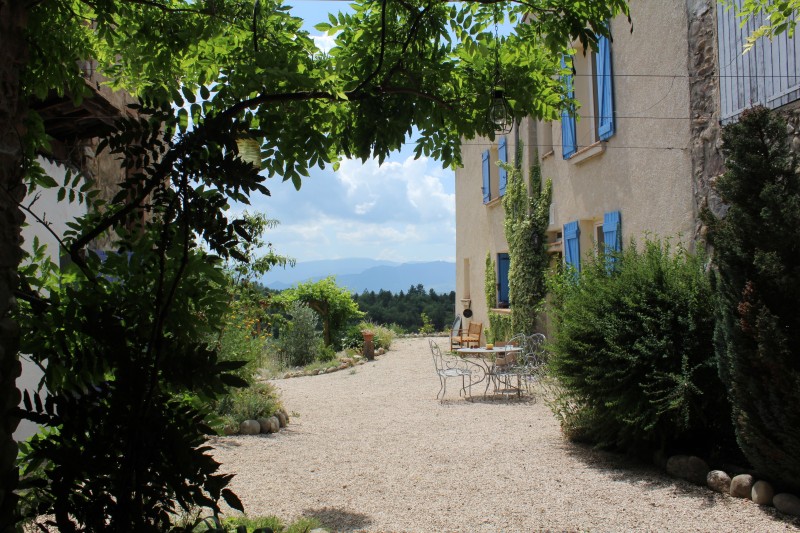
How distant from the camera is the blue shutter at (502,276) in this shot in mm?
13316

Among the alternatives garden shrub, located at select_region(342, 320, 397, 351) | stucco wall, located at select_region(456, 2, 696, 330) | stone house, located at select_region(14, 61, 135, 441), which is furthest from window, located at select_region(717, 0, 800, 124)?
garden shrub, located at select_region(342, 320, 397, 351)

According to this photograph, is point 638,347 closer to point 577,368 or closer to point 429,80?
point 577,368

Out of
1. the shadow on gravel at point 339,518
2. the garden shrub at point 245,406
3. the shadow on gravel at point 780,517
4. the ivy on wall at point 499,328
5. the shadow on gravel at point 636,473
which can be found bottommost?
the shadow on gravel at point 339,518

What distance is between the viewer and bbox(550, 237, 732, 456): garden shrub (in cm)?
501

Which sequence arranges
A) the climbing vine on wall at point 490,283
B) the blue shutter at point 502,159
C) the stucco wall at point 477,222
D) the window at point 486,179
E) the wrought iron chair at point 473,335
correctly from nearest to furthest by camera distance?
1. the blue shutter at point 502,159
2. the stucco wall at point 477,222
3. the climbing vine on wall at point 490,283
4. the window at point 486,179
5. the wrought iron chair at point 473,335

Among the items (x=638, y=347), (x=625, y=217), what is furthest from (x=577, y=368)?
(x=625, y=217)

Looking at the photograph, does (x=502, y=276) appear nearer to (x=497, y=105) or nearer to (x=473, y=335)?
(x=473, y=335)

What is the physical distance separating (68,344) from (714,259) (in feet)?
13.3

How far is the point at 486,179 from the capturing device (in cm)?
1410

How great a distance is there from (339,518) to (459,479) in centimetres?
126

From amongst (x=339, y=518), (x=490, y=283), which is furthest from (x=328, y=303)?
(x=339, y=518)

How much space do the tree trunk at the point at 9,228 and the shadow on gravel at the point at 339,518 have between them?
282cm

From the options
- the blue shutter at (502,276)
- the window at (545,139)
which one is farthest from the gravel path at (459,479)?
the blue shutter at (502,276)

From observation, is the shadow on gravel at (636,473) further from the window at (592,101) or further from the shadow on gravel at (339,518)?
the window at (592,101)
